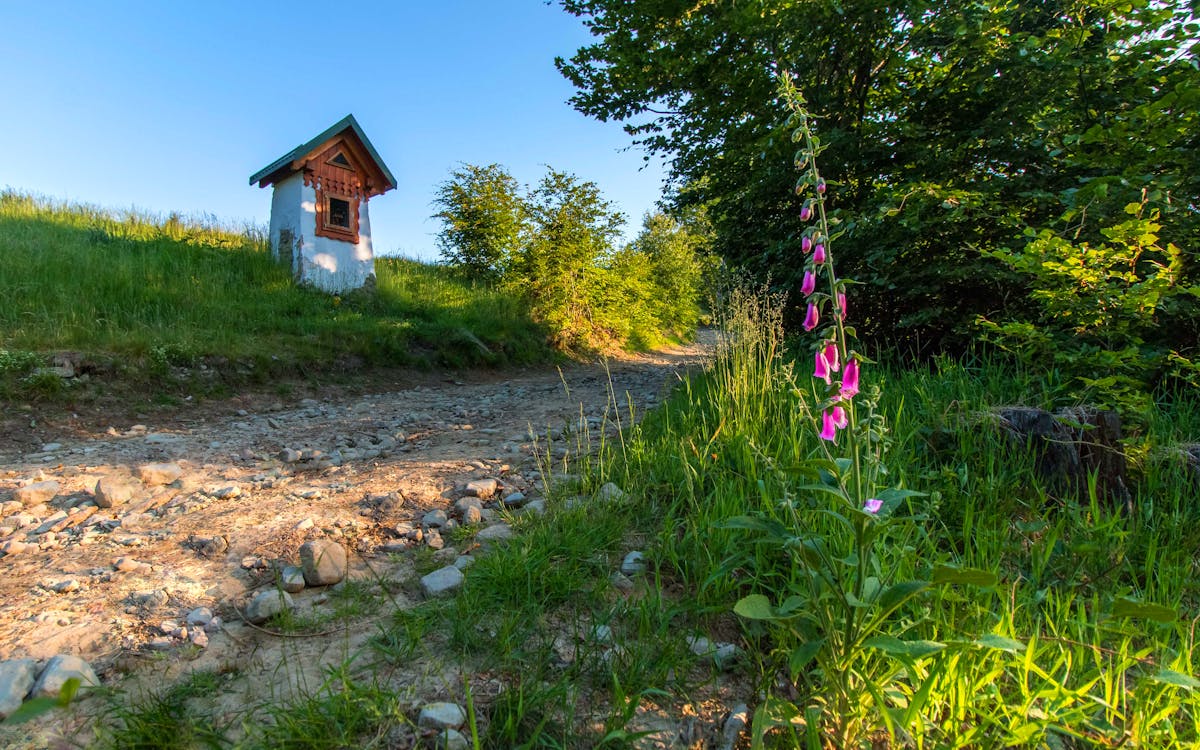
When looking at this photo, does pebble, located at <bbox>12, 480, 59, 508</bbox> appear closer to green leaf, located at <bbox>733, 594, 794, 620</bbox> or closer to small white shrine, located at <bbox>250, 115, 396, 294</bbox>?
green leaf, located at <bbox>733, 594, 794, 620</bbox>

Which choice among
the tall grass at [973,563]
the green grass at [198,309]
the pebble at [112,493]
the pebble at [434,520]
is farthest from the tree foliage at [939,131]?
the green grass at [198,309]

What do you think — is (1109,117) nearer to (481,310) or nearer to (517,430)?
(517,430)

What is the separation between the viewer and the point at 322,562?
236 centimetres

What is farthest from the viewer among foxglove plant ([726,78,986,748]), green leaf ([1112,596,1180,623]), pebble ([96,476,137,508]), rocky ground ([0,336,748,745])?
pebble ([96,476,137,508])

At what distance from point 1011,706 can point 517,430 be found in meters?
4.02

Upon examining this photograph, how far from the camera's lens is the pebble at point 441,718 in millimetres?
1596

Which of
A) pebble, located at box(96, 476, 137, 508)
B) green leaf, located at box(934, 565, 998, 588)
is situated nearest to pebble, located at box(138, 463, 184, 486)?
pebble, located at box(96, 476, 137, 508)

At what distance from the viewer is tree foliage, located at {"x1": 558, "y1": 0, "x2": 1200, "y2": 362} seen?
397 centimetres

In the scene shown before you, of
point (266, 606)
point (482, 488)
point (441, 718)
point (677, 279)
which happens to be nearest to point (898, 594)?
point (441, 718)

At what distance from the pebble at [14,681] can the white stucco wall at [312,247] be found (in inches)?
401

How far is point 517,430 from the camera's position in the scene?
507 centimetres

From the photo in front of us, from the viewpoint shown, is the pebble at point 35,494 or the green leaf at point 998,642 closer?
the green leaf at point 998,642

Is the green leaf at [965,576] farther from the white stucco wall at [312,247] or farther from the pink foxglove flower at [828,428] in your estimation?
the white stucco wall at [312,247]

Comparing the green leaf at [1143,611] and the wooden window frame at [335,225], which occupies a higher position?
the wooden window frame at [335,225]
